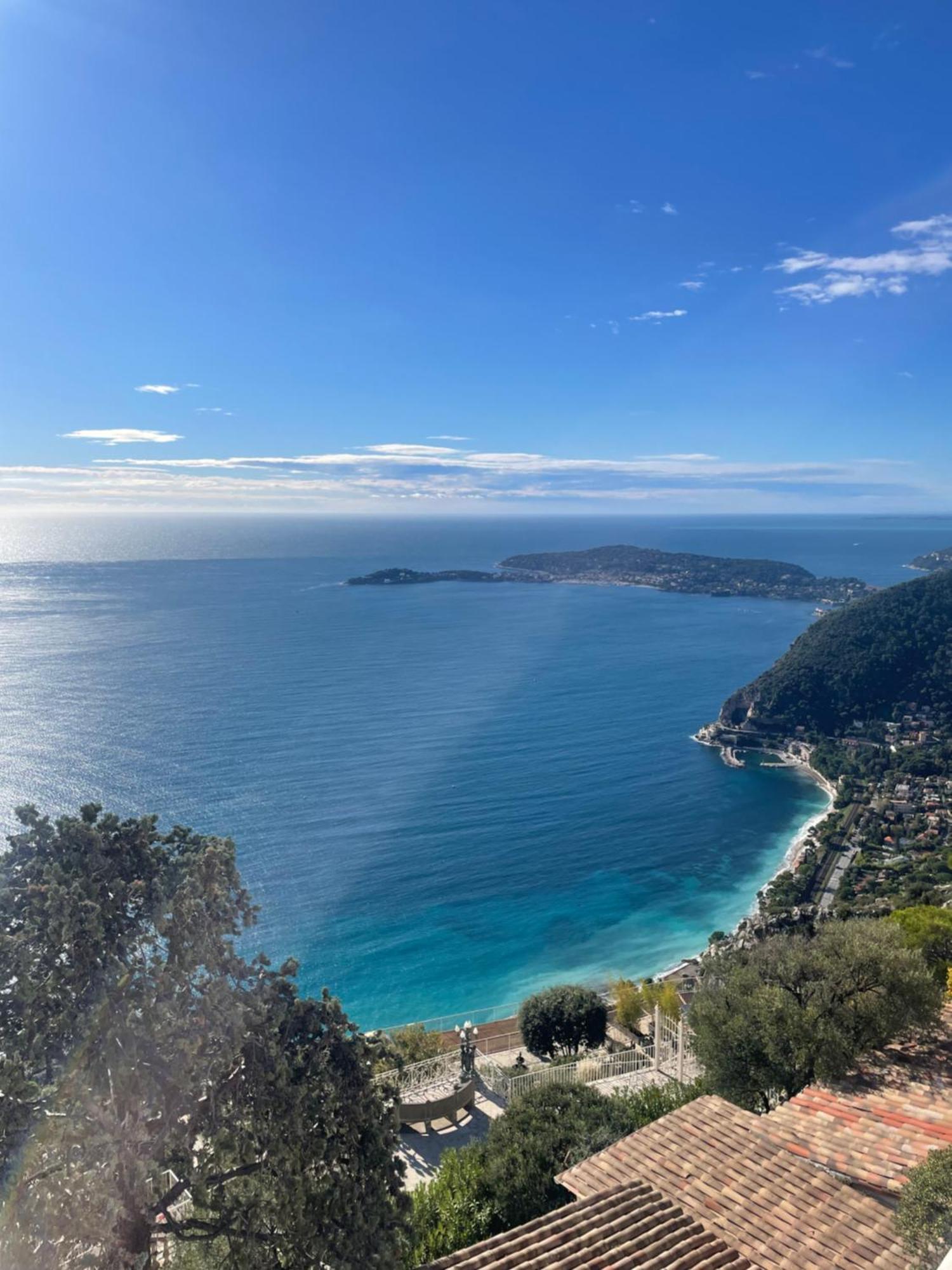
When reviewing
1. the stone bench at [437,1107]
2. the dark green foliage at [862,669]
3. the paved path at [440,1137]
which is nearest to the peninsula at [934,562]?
the dark green foliage at [862,669]

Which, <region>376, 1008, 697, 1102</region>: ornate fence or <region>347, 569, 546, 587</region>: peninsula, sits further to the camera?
<region>347, 569, 546, 587</region>: peninsula

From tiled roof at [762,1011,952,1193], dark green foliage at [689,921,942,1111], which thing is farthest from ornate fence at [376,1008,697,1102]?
tiled roof at [762,1011,952,1193]

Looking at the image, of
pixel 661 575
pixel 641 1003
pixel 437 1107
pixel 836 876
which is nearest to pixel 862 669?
pixel 836 876

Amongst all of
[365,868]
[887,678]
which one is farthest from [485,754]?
[887,678]

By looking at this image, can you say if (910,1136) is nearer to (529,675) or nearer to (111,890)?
(111,890)

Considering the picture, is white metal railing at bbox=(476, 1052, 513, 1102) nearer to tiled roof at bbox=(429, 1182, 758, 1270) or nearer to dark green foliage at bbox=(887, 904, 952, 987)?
tiled roof at bbox=(429, 1182, 758, 1270)
